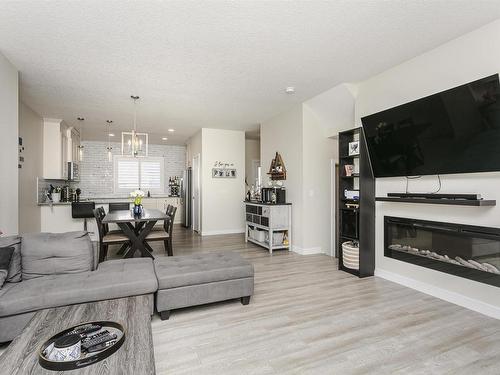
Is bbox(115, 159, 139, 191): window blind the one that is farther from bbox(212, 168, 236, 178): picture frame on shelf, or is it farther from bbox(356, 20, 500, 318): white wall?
bbox(356, 20, 500, 318): white wall

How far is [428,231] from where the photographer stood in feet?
10.3

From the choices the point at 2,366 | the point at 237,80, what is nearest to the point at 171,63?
the point at 237,80

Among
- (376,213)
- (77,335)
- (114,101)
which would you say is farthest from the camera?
(114,101)

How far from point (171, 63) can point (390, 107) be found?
289cm

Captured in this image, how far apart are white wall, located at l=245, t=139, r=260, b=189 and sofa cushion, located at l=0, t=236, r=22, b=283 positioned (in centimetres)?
600

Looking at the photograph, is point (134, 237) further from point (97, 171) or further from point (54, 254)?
point (97, 171)

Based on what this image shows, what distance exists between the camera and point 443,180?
298cm

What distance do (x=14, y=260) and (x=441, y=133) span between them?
Result: 14.2 ft

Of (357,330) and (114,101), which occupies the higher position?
(114,101)

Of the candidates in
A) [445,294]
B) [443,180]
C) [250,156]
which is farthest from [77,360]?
[250,156]

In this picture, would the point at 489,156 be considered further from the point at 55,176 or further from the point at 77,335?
the point at 55,176

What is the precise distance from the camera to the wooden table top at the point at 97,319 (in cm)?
126

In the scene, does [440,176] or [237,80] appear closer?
[440,176]

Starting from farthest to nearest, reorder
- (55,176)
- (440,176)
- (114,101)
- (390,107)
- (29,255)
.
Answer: (55,176), (114,101), (390,107), (440,176), (29,255)
